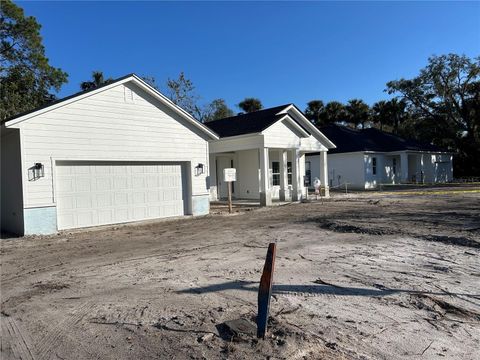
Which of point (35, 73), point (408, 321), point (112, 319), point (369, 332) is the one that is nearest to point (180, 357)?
→ point (112, 319)

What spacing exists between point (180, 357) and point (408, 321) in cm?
270

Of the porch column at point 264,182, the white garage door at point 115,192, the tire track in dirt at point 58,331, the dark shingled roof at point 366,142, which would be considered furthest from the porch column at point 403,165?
the tire track in dirt at point 58,331

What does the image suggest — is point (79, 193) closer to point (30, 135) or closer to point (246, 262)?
point (30, 135)

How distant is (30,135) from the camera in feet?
39.9

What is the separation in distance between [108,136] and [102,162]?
91 centimetres

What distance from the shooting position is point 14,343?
14.6 ft

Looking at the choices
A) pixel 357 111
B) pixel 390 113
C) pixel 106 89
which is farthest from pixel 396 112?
pixel 106 89

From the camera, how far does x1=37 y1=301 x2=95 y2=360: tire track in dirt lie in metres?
4.25

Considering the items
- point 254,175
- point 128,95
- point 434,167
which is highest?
point 128,95

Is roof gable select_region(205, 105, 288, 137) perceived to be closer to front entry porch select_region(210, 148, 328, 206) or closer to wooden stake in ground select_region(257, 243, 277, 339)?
front entry porch select_region(210, 148, 328, 206)

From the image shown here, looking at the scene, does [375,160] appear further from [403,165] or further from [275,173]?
[275,173]

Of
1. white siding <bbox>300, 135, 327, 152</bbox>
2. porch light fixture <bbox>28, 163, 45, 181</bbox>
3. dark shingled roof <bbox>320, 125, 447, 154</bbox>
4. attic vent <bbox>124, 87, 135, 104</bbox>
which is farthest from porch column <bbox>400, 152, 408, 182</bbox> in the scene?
porch light fixture <bbox>28, 163, 45, 181</bbox>

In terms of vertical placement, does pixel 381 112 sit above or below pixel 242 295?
above

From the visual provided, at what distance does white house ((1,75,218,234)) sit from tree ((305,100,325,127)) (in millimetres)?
34338
